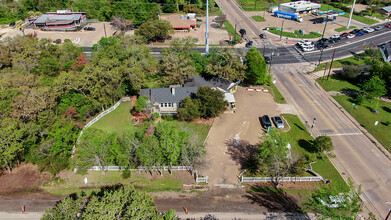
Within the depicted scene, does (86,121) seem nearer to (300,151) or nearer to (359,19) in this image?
(300,151)

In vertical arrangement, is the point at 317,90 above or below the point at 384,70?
below

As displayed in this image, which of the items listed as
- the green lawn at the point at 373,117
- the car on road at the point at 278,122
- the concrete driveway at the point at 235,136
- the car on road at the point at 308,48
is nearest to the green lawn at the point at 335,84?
the green lawn at the point at 373,117

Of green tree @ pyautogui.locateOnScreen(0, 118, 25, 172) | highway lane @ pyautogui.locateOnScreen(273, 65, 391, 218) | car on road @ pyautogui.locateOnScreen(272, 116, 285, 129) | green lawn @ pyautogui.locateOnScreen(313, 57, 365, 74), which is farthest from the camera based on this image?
green lawn @ pyautogui.locateOnScreen(313, 57, 365, 74)

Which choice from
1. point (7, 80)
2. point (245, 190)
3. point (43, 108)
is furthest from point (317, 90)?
point (7, 80)

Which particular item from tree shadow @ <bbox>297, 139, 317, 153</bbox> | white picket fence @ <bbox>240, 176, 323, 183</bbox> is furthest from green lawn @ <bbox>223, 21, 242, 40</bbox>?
white picket fence @ <bbox>240, 176, 323, 183</bbox>

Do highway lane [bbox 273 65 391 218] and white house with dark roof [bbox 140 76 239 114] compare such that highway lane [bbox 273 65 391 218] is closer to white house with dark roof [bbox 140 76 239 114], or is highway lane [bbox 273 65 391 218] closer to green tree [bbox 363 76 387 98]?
green tree [bbox 363 76 387 98]

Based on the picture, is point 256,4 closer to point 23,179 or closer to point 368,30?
point 368,30

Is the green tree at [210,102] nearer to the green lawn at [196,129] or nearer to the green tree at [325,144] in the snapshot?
the green lawn at [196,129]
